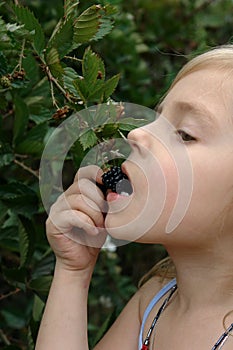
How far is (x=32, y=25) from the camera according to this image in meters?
1.40

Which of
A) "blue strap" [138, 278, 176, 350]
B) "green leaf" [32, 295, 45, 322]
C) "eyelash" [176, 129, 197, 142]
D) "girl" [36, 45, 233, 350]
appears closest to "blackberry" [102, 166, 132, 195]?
Result: "girl" [36, 45, 233, 350]

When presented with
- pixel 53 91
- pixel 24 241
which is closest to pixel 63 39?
pixel 53 91

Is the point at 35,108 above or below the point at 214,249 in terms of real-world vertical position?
above

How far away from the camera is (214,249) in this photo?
1.41 metres

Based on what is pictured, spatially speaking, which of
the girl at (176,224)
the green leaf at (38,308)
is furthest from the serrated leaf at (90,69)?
the green leaf at (38,308)

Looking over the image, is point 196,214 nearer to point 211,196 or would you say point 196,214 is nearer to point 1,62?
point 211,196

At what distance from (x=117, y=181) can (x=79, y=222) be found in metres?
0.12

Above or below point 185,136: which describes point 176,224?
below

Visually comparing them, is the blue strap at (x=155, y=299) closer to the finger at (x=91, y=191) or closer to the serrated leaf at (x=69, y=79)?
the finger at (x=91, y=191)

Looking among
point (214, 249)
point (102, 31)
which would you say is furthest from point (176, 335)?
point (102, 31)

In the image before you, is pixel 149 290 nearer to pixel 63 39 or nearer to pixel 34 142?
pixel 34 142

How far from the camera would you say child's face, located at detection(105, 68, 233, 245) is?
1.32 m

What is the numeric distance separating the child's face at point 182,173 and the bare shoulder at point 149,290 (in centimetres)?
27

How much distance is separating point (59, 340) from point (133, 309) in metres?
0.20
